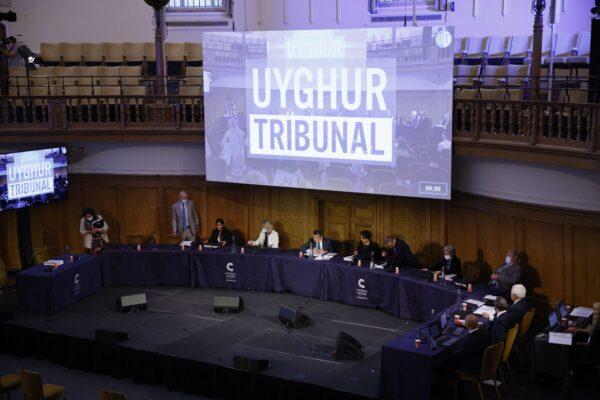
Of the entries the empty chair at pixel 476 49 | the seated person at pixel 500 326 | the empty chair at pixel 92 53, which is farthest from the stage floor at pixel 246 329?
the empty chair at pixel 92 53

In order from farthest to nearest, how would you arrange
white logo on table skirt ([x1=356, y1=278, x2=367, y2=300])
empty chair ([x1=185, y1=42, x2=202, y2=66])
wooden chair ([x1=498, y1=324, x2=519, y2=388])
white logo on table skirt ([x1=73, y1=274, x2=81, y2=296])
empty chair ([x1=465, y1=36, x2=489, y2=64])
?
1. empty chair ([x1=185, y1=42, x2=202, y2=66])
2. empty chair ([x1=465, y1=36, x2=489, y2=64])
3. white logo on table skirt ([x1=73, y1=274, x2=81, y2=296])
4. white logo on table skirt ([x1=356, y1=278, x2=367, y2=300])
5. wooden chair ([x1=498, y1=324, x2=519, y2=388])

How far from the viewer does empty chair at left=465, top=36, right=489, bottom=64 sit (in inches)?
660

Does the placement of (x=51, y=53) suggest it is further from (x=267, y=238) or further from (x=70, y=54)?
(x=267, y=238)

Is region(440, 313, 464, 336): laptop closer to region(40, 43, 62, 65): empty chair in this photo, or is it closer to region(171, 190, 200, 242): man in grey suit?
region(171, 190, 200, 242): man in grey suit

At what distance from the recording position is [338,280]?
15.0 m

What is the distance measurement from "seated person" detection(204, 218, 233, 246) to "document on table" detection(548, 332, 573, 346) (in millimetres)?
7348

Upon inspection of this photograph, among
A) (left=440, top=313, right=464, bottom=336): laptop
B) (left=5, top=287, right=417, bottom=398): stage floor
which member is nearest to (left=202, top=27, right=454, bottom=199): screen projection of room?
(left=5, top=287, right=417, bottom=398): stage floor

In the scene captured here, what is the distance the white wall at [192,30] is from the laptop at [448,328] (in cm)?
849

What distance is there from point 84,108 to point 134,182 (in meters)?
1.88

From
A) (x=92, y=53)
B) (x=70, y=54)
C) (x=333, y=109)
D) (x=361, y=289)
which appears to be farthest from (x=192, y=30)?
(x=361, y=289)

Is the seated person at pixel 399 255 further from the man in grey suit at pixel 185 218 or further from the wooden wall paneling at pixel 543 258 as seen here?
the man in grey suit at pixel 185 218

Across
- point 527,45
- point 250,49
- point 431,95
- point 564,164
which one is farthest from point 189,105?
point 564,164

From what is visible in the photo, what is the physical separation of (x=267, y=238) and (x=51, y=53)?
287 inches

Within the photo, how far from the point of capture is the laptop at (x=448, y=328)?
35.6ft
